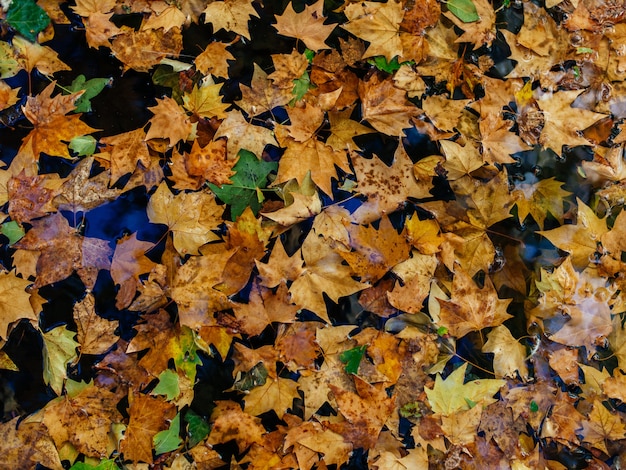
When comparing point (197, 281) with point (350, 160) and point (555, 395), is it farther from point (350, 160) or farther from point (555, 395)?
point (555, 395)

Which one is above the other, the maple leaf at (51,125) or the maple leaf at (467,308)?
the maple leaf at (51,125)

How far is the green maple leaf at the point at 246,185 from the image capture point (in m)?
1.78

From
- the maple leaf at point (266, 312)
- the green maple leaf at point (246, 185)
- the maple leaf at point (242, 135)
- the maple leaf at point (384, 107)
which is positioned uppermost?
the maple leaf at point (384, 107)

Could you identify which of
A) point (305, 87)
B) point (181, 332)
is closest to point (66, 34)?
point (305, 87)

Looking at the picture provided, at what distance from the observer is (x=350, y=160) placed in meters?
1.88

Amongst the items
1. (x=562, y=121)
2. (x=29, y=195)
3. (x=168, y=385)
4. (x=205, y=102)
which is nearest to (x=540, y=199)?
(x=562, y=121)

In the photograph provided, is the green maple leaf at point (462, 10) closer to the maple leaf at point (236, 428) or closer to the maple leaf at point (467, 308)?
the maple leaf at point (467, 308)

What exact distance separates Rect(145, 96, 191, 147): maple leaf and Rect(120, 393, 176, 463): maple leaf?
2.94ft

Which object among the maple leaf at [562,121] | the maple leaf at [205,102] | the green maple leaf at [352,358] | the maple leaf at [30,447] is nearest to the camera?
the maple leaf at [30,447]

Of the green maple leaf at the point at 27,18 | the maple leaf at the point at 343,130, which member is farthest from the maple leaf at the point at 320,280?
the green maple leaf at the point at 27,18

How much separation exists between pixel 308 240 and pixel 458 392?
751mm

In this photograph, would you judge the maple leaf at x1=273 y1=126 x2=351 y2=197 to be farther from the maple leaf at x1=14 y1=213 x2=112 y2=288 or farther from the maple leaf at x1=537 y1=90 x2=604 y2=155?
the maple leaf at x1=537 y1=90 x2=604 y2=155

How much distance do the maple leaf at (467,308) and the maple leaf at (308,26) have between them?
102 centimetres

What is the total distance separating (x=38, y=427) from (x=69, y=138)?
0.99m
